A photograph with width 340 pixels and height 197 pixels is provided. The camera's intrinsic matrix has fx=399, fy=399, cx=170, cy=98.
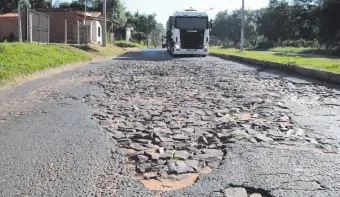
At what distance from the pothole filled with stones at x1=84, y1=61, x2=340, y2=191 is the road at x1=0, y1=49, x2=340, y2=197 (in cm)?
1

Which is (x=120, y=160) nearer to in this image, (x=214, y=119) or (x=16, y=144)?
(x=16, y=144)

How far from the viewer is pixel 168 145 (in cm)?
466

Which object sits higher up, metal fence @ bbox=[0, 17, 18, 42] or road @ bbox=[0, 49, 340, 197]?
metal fence @ bbox=[0, 17, 18, 42]

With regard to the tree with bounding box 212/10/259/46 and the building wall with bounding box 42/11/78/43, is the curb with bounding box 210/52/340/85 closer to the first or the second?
the building wall with bounding box 42/11/78/43

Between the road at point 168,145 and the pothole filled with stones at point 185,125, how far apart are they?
1 centimetres

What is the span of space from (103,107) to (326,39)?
3220 cm

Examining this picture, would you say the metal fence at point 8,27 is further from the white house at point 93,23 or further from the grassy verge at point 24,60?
the grassy verge at point 24,60

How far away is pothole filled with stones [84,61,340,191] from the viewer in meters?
3.96

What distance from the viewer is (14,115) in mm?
6324

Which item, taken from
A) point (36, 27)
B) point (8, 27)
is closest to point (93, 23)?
point (8, 27)

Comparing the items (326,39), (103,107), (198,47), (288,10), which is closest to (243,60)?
(198,47)

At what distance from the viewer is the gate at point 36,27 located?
19172 millimetres

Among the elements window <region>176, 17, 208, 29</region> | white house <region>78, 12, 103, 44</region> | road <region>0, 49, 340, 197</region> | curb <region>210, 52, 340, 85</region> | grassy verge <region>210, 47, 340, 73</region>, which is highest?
white house <region>78, 12, 103, 44</region>

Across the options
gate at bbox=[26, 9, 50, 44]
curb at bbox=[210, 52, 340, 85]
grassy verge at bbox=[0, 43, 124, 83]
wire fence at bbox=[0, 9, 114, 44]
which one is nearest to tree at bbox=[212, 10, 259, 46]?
wire fence at bbox=[0, 9, 114, 44]
